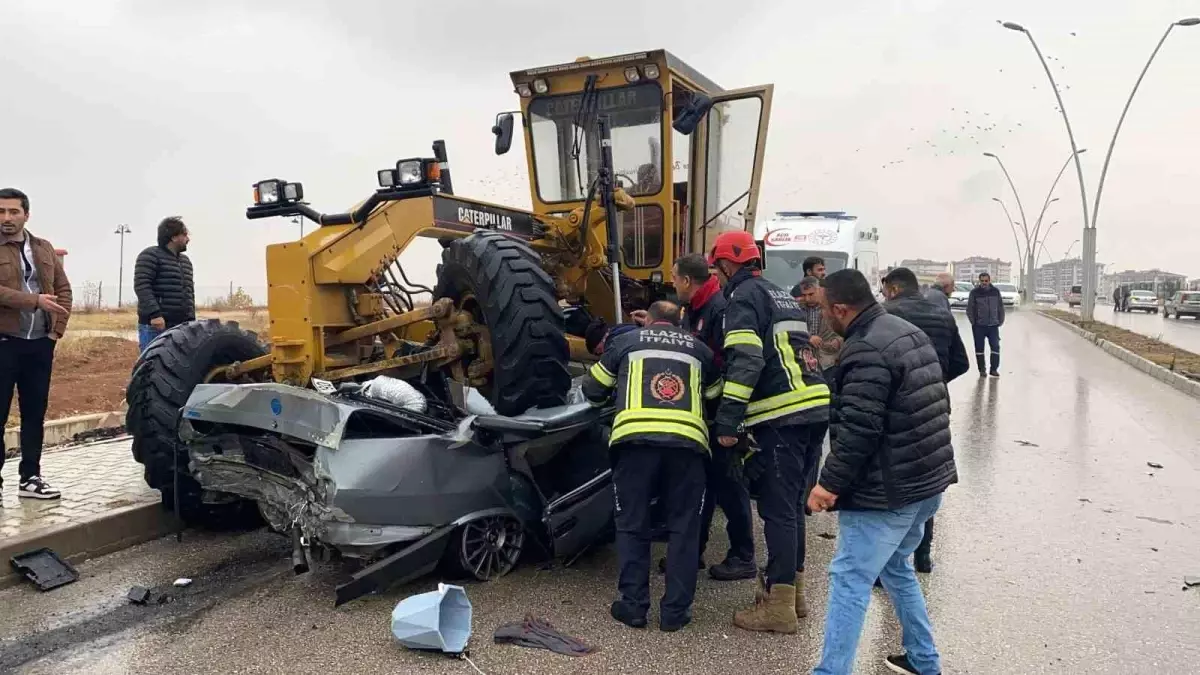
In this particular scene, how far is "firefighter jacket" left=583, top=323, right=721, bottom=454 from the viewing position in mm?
3982

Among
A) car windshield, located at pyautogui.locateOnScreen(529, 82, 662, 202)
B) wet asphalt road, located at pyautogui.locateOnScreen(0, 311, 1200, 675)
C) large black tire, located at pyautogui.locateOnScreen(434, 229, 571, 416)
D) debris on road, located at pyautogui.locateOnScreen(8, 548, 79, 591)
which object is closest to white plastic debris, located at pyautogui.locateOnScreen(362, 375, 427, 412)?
large black tire, located at pyautogui.locateOnScreen(434, 229, 571, 416)

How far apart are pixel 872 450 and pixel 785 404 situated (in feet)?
3.22

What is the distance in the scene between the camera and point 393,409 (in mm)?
4535

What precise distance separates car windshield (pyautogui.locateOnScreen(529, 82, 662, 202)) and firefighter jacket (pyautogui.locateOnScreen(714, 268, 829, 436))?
121 inches

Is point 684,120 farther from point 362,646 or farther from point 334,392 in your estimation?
point 362,646

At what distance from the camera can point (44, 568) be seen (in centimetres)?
473

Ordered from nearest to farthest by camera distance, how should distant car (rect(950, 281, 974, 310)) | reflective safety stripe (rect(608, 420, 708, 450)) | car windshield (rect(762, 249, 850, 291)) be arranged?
reflective safety stripe (rect(608, 420, 708, 450)), car windshield (rect(762, 249, 850, 291)), distant car (rect(950, 281, 974, 310))

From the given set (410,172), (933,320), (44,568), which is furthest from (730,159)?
(44,568)

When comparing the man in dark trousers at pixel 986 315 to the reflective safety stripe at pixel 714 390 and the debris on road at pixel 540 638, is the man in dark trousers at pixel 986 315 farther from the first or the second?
the debris on road at pixel 540 638

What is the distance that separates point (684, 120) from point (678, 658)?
3.77m

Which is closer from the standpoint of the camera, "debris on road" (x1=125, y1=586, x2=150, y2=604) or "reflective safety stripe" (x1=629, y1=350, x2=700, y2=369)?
"reflective safety stripe" (x1=629, y1=350, x2=700, y2=369)

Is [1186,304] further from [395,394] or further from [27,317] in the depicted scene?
[27,317]

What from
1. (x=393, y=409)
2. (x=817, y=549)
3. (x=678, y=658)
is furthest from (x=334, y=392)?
(x=817, y=549)

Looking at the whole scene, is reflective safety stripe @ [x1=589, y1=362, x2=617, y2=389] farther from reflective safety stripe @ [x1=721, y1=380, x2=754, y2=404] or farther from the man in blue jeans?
the man in blue jeans
